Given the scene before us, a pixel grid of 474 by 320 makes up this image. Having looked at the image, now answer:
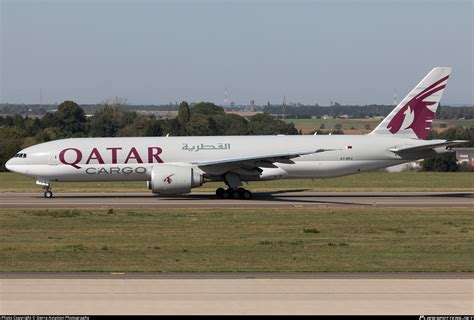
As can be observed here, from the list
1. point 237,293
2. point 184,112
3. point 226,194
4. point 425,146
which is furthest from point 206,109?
point 237,293

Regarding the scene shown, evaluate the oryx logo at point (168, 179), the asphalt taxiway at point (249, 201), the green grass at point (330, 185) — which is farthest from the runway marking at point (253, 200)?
the green grass at point (330, 185)

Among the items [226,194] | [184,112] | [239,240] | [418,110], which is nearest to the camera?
[239,240]

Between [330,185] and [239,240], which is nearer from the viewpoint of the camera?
[239,240]

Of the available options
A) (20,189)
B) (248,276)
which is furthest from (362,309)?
(20,189)

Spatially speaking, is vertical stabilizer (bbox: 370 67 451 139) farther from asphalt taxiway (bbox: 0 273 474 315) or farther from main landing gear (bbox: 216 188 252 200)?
asphalt taxiway (bbox: 0 273 474 315)

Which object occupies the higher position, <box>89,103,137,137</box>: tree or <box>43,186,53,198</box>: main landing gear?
<box>89,103,137,137</box>: tree

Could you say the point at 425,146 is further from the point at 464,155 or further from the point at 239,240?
the point at 464,155

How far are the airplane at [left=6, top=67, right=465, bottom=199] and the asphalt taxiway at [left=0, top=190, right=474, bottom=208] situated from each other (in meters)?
1.11

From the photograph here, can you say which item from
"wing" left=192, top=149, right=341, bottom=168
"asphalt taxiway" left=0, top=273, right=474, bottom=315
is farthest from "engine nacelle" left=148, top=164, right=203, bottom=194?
"asphalt taxiway" left=0, top=273, right=474, bottom=315

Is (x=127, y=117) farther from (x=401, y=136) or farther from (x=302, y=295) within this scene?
(x=302, y=295)

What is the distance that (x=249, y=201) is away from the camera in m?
40.8

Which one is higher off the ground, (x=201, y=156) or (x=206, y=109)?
(x=206, y=109)

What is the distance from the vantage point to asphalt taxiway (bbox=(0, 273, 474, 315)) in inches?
588

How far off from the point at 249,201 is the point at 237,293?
24125mm
